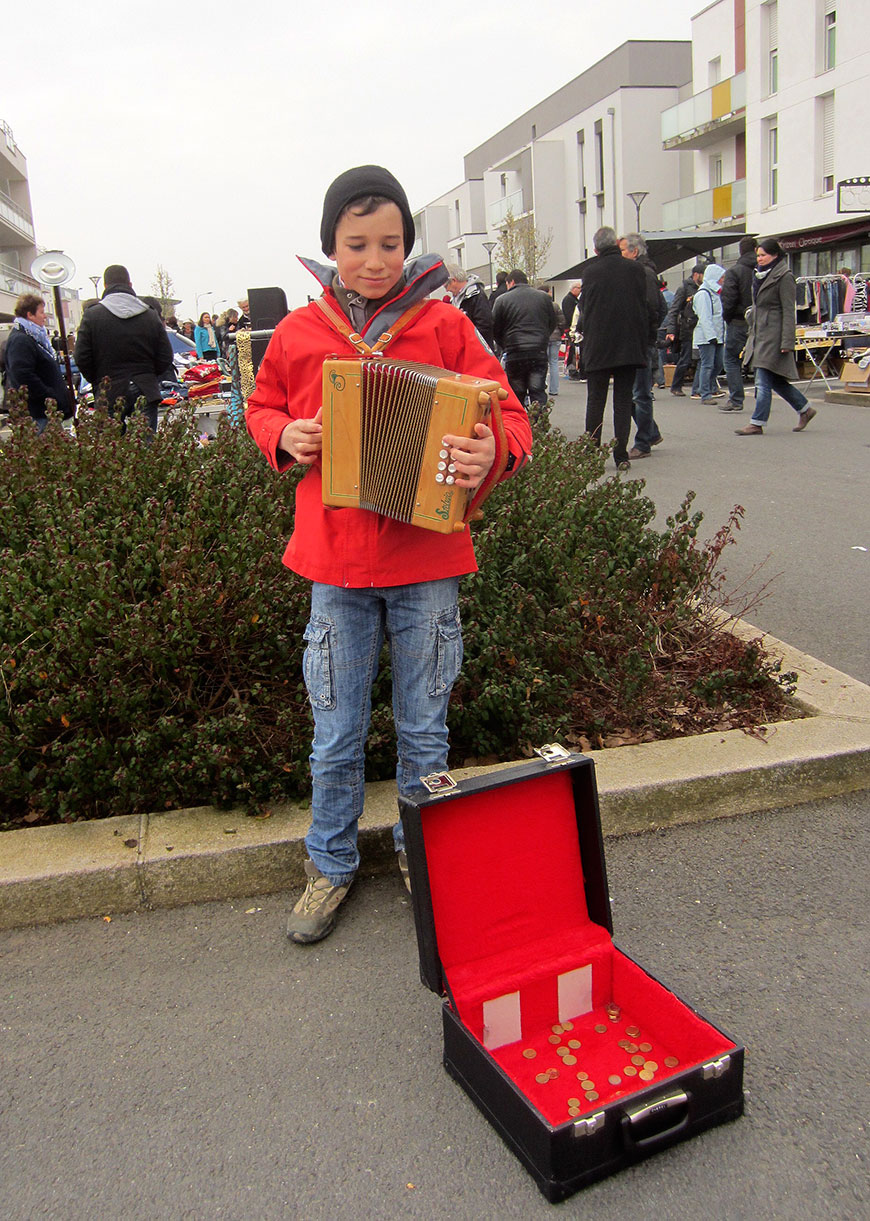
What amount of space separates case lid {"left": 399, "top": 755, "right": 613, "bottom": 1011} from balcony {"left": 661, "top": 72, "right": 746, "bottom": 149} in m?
39.4

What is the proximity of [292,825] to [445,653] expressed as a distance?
90 centimetres

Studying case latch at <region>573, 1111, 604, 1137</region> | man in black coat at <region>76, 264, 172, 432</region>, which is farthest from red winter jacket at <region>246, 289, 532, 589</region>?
man in black coat at <region>76, 264, 172, 432</region>

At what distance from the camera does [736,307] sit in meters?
15.0

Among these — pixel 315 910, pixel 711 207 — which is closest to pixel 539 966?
pixel 315 910

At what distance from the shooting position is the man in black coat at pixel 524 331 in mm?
11516

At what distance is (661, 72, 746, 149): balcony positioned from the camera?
36.6m

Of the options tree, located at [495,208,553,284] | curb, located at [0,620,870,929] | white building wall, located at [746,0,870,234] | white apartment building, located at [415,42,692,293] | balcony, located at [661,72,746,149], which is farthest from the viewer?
tree, located at [495,208,553,284]

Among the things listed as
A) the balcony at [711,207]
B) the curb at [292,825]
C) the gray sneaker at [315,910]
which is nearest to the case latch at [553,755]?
the curb at [292,825]

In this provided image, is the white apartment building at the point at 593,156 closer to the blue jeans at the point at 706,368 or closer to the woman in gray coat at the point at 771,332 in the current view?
the blue jeans at the point at 706,368

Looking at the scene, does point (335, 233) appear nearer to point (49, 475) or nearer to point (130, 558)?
point (130, 558)

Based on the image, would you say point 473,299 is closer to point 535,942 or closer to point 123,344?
point 123,344

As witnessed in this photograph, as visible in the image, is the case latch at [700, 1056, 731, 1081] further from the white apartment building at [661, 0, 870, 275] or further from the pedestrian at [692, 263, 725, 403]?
the white apartment building at [661, 0, 870, 275]

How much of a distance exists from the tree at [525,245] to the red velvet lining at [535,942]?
55.5m

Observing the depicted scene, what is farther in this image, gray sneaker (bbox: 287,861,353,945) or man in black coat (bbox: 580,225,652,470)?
man in black coat (bbox: 580,225,652,470)
